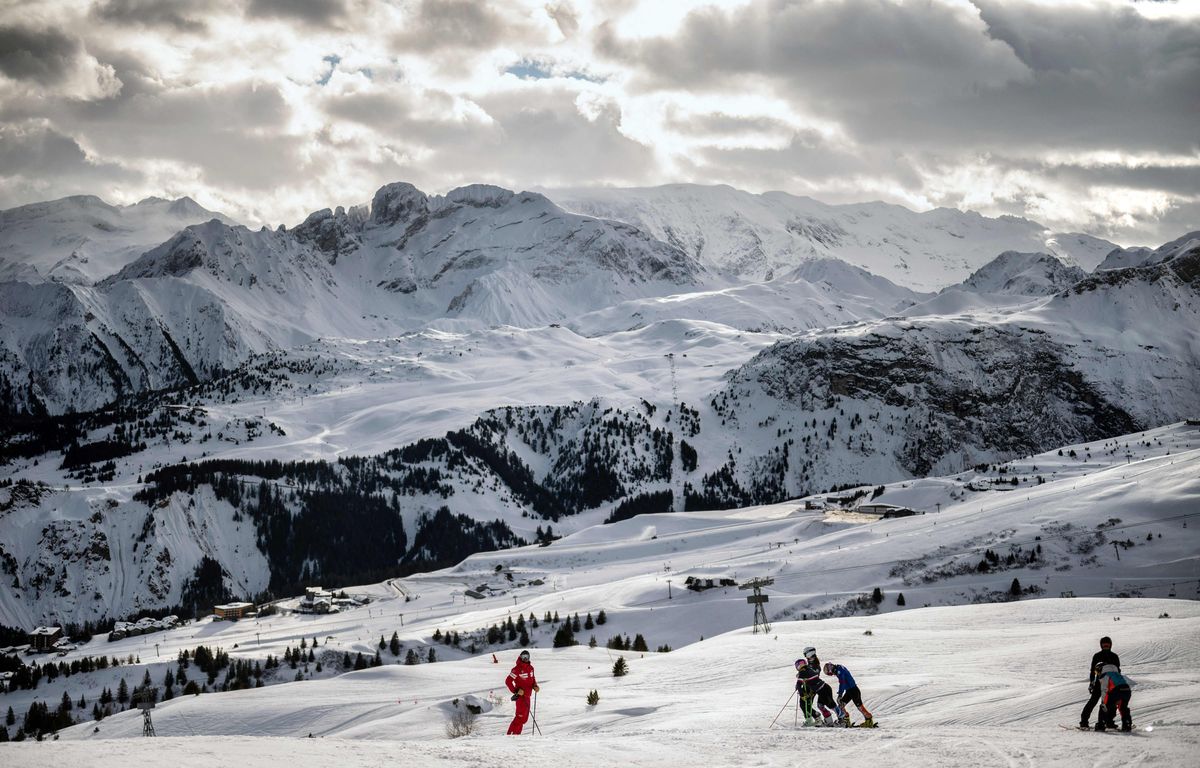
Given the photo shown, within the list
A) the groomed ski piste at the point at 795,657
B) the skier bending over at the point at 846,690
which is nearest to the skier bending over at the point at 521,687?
the groomed ski piste at the point at 795,657

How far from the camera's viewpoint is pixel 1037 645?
38.8 m

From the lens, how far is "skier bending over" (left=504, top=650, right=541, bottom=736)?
29922mm

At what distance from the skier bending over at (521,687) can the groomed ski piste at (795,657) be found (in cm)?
82

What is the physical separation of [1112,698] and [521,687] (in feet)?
50.3

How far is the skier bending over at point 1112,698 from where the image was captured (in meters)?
23.7

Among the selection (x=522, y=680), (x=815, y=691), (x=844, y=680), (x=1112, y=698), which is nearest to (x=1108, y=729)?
(x=1112, y=698)

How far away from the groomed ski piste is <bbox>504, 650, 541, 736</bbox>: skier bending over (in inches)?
32.2

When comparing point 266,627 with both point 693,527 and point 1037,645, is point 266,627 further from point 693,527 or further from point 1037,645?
point 1037,645

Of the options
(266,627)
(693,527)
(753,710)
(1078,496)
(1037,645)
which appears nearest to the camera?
(753,710)

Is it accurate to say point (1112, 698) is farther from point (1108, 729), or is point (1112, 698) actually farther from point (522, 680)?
point (522, 680)

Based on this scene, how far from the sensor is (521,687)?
29969 millimetres

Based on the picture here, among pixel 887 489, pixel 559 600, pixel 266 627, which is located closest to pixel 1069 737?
pixel 559 600

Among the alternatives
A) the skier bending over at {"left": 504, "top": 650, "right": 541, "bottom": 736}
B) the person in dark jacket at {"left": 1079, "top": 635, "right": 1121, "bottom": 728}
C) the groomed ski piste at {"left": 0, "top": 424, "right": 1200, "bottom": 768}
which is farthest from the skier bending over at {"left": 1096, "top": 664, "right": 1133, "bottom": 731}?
the skier bending over at {"left": 504, "top": 650, "right": 541, "bottom": 736}

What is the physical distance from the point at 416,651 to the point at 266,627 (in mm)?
52425
